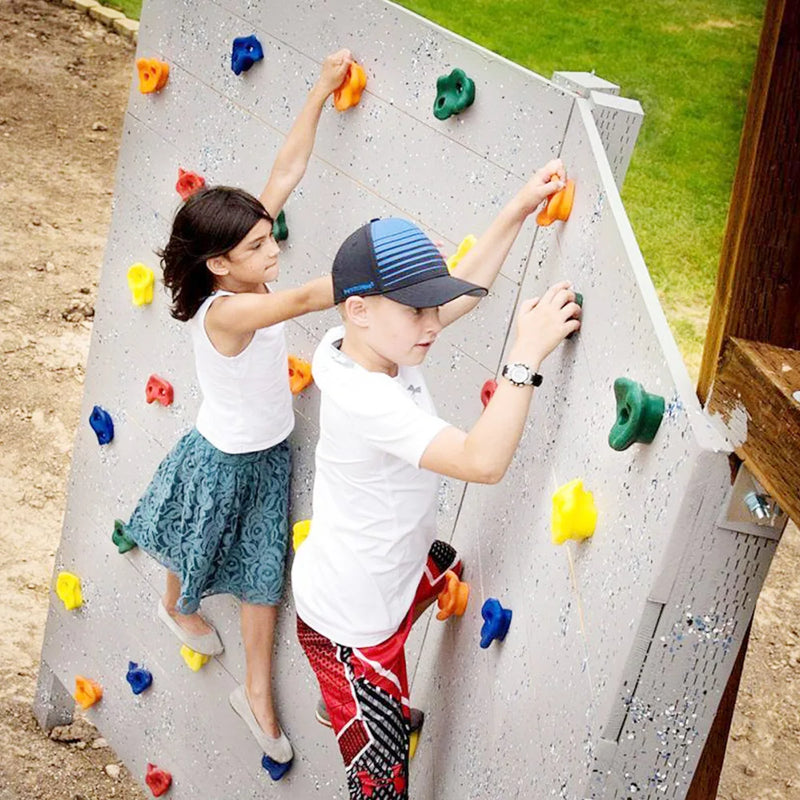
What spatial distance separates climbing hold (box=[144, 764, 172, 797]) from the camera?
3854mm

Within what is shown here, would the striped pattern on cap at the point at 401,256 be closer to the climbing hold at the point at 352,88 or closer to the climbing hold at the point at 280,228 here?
the climbing hold at the point at 352,88

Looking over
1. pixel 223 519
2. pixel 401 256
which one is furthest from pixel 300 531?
pixel 401 256

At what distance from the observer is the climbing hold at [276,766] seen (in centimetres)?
325

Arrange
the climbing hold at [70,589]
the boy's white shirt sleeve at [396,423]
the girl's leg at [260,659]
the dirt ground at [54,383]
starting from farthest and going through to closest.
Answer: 1. the dirt ground at [54,383]
2. the climbing hold at [70,589]
3. the girl's leg at [260,659]
4. the boy's white shirt sleeve at [396,423]

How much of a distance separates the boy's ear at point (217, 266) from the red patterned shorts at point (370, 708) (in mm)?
768

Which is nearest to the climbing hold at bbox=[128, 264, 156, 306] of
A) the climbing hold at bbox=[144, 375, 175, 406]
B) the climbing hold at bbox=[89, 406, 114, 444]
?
the climbing hold at bbox=[144, 375, 175, 406]

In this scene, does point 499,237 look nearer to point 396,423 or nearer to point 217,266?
point 396,423

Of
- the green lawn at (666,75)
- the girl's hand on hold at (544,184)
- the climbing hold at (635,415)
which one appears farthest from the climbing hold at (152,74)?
the green lawn at (666,75)

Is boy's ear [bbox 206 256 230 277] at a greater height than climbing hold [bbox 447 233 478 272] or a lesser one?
lesser

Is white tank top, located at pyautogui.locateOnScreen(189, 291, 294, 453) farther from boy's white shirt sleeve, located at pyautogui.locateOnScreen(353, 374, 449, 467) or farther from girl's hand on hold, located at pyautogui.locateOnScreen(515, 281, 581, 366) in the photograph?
girl's hand on hold, located at pyautogui.locateOnScreen(515, 281, 581, 366)

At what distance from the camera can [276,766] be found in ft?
10.7

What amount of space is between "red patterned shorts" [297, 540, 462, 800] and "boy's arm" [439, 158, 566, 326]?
0.56m

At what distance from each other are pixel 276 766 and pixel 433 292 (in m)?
1.57

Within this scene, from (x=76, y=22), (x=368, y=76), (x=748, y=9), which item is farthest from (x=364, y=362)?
(x=748, y=9)
